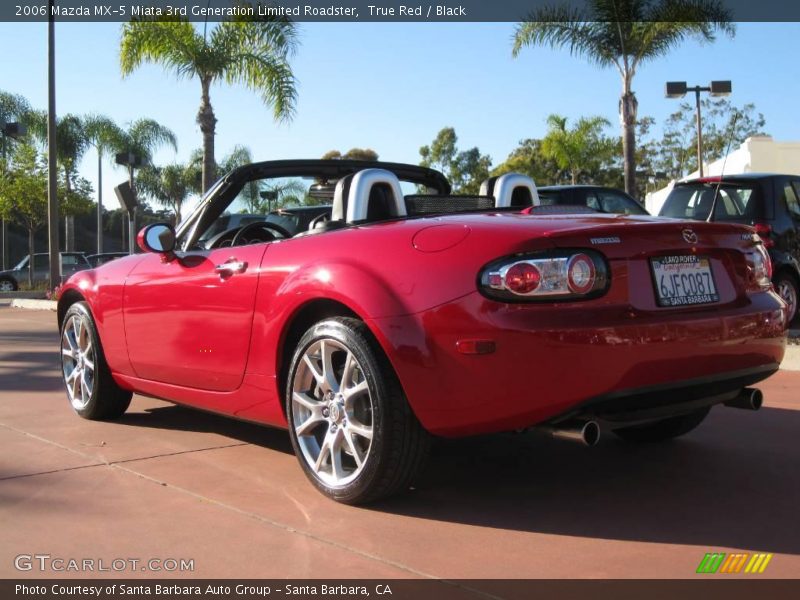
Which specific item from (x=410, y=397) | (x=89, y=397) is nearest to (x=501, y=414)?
(x=410, y=397)

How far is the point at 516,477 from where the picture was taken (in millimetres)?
4102

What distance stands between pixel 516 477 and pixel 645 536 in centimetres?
92

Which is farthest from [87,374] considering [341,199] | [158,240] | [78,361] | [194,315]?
[341,199]

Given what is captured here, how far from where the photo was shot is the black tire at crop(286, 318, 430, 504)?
3428 mm

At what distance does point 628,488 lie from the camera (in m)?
3.90

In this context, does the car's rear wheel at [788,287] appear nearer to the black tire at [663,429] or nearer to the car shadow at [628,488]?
the car shadow at [628,488]

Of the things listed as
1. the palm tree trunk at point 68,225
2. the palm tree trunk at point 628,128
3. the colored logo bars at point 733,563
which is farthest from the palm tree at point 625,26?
the palm tree trunk at point 68,225

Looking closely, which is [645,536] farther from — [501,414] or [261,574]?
[261,574]

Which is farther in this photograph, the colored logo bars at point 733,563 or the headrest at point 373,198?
the headrest at point 373,198

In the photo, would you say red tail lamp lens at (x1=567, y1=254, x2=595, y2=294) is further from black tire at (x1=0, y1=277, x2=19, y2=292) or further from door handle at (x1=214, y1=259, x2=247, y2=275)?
black tire at (x1=0, y1=277, x2=19, y2=292)

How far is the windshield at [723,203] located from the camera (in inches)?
394

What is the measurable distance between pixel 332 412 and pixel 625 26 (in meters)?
17.6

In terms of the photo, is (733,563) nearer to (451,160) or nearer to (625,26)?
(625,26)

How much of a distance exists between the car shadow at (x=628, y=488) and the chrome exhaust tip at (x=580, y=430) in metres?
0.36
